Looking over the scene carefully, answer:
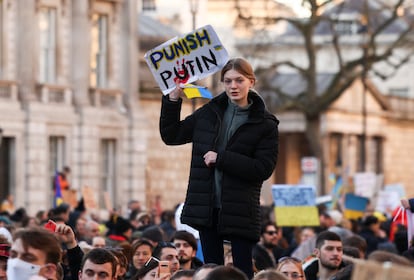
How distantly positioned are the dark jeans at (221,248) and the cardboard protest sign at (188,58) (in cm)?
108

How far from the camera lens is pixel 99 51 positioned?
51.5 metres

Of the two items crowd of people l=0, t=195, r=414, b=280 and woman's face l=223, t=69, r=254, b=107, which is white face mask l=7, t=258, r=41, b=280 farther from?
woman's face l=223, t=69, r=254, b=107

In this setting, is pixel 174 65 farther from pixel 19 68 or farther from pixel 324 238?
pixel 19 68

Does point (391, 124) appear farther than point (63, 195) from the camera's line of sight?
Yes

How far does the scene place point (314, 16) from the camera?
53.4 m

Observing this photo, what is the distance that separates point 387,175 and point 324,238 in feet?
217

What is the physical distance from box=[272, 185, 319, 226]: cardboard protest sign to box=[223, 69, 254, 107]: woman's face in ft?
41.7

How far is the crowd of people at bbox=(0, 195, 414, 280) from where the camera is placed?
30.7ft

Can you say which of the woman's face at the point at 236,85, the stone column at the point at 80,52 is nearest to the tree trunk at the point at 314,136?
the stone column at the point at 80,52

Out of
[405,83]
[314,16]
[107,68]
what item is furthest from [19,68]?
[405,83]

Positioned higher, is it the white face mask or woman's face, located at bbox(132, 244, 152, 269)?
the white face mask

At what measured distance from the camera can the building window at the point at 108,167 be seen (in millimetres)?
51312

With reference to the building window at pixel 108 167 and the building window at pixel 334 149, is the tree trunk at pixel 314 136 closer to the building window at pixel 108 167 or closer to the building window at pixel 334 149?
the building window at pixel 108 167

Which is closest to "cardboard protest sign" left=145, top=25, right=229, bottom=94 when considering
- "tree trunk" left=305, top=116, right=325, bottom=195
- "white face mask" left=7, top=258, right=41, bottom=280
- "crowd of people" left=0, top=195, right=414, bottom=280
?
"crowd of people" left=0, top=195, right=414, bottom=280
